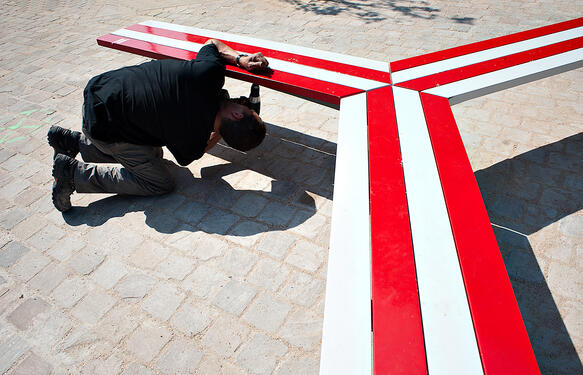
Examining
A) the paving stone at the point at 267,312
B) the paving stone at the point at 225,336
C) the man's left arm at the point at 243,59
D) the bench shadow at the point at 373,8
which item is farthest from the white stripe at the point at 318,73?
the bench shadow at the point at 373,8

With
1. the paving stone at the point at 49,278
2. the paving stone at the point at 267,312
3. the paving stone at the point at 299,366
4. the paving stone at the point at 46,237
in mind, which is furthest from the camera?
the paving stone at the point at 46,237

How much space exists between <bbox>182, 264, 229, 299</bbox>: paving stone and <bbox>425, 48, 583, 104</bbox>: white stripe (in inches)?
74.0

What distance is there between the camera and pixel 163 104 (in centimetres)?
282

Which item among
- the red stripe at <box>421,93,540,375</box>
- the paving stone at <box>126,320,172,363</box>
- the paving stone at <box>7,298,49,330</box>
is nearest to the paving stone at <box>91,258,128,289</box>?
the paving stone at <box>7,298,49,330</box>

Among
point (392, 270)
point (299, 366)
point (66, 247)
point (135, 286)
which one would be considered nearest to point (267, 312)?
point (299, 366)

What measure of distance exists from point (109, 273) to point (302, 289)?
4.33 ft

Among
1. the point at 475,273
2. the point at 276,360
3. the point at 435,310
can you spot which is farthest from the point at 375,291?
the point at 276,360

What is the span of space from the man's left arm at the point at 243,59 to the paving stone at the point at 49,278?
1960mm

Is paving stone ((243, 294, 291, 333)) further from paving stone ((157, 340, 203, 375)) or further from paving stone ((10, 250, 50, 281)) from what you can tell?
paving stone ((10, 250, 50, 281))

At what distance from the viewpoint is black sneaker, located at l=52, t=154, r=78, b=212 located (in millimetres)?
3109

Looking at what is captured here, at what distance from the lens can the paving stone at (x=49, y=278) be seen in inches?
104

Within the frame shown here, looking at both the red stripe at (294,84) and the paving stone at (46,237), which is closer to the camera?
the red stripe at (294,84)

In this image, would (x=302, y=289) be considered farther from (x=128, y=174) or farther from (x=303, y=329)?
(x=128, y=174)

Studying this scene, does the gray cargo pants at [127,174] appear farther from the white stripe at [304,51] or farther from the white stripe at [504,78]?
the white stripe at [504,78]
